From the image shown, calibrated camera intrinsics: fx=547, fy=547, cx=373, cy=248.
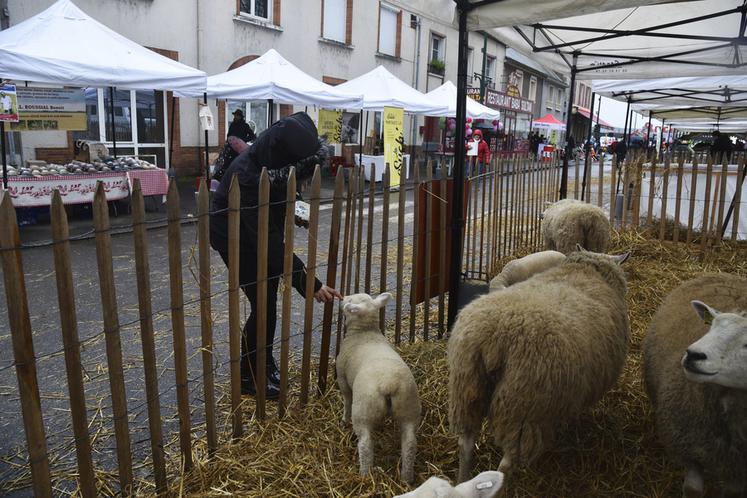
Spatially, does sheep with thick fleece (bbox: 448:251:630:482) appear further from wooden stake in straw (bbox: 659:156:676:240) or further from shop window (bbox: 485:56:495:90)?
shop window (bbox: 485:56:495:90)

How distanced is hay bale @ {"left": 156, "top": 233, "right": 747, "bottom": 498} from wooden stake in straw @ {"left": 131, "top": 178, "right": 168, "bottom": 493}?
167 millimetres

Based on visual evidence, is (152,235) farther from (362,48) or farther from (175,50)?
(362,48)

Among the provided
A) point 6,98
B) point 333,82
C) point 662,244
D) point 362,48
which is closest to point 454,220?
point 662,244

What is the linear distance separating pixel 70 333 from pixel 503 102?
2292 centimetres

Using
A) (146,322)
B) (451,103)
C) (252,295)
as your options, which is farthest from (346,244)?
(451,103)

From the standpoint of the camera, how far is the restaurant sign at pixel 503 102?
2195cm

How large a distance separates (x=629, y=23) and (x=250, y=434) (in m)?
Result: 5.92

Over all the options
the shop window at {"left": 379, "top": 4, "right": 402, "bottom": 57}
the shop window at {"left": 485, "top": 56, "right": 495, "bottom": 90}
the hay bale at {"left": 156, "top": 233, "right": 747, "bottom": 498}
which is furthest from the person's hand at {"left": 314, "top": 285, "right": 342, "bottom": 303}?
the shop window at {"left": 485, "top": 56, "right": 495, "bottom": 90}

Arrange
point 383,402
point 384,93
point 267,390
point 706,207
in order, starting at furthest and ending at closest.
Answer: point 384,93, point 706,207, point 267,390, point 383,402

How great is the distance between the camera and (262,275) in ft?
10.2

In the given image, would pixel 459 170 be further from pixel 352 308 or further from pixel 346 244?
pixel 352 308

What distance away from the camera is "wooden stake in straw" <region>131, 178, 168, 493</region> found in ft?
8.06

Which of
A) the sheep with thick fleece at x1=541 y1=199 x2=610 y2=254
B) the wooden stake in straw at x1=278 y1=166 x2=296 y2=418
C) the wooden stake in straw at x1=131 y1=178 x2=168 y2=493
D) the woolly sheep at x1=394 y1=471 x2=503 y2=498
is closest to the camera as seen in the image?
the woolly sheep at x1=394 y1=471 x2=503 y2=498

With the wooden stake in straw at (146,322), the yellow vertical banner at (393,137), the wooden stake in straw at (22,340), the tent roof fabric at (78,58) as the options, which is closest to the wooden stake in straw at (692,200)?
the yellow vertical banner at (393,137)
